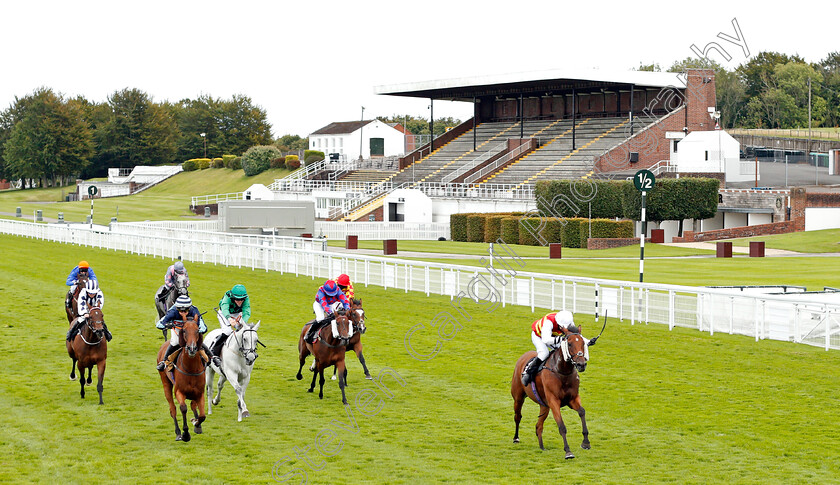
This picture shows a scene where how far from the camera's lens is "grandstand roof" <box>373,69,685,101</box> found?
209 feet

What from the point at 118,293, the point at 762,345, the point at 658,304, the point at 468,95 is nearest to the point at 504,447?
the point at 762,345

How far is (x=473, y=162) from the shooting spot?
68.4 metres

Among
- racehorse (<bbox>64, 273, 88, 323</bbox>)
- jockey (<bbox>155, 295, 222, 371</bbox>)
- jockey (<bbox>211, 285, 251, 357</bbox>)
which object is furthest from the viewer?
racehorse (<bbox>64, 273, 88, 323</bbox>)

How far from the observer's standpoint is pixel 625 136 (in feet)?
209

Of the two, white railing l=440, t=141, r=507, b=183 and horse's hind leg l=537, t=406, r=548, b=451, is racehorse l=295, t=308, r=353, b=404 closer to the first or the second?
horse's hind leg l=537, t=406, r=548, b=451

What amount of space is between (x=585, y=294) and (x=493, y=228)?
2916 cm

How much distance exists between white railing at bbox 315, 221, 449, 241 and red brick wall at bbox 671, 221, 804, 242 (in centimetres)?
1434

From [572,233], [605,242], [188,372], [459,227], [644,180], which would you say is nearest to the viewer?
[188,372]

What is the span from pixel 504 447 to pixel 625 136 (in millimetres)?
54736

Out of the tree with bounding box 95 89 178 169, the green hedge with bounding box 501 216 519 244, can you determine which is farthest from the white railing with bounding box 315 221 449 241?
the tree with bounding box 95 89 178 169

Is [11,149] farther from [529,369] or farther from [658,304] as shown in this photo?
[529,369]

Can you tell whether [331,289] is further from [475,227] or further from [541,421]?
[475,227]

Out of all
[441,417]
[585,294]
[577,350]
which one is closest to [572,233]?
[585,294]

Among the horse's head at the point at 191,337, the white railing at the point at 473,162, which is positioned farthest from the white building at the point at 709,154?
the horse's head at the point at 191,337
